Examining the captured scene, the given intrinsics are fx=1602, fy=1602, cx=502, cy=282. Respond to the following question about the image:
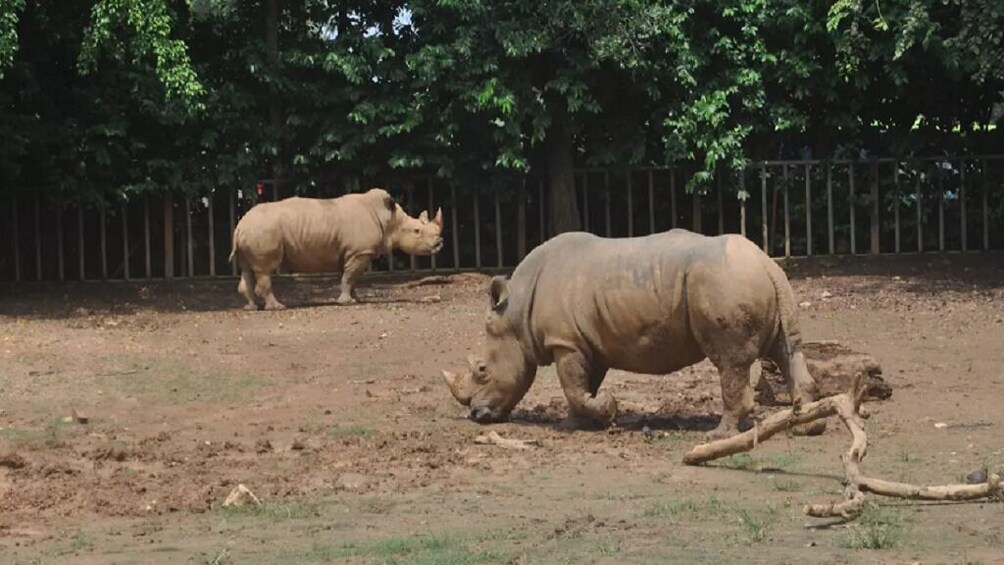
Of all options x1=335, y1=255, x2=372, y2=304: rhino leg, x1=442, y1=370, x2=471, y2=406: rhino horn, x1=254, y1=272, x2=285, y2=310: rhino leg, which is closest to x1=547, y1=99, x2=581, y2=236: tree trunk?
x1=335, y1=255, x2=372, y2=304: rhino leg

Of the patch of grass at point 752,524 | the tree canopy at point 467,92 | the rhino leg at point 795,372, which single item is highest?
the tree canopy at point 467,92

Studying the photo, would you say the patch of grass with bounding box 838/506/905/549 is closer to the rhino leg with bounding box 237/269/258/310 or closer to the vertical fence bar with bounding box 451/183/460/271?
the rhino leg with bounding box 237/269/258/310

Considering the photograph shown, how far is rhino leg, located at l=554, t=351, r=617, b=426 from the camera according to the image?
34.8ft

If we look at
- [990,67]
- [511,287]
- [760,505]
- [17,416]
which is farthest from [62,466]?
[990,67]

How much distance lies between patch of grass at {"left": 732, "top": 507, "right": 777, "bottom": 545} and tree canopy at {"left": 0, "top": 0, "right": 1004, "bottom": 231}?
1444 cm

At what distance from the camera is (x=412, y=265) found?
23422 millimetres

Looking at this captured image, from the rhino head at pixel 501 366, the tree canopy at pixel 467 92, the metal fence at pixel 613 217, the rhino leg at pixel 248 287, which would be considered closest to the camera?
the rhino head at pixel 501 366

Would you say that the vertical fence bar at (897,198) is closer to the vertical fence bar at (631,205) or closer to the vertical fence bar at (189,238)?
the vertical fence bar at (631,205)

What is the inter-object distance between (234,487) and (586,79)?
581 inches

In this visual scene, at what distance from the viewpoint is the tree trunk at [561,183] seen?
23.3 meters

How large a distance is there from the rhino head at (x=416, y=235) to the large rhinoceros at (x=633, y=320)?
946cm

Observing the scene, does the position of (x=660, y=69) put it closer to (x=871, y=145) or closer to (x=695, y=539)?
(x=871, y=145)

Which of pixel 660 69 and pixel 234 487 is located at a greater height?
pixel 660 69

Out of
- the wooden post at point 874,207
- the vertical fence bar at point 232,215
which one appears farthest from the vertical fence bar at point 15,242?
the wooden post at point 874,207
